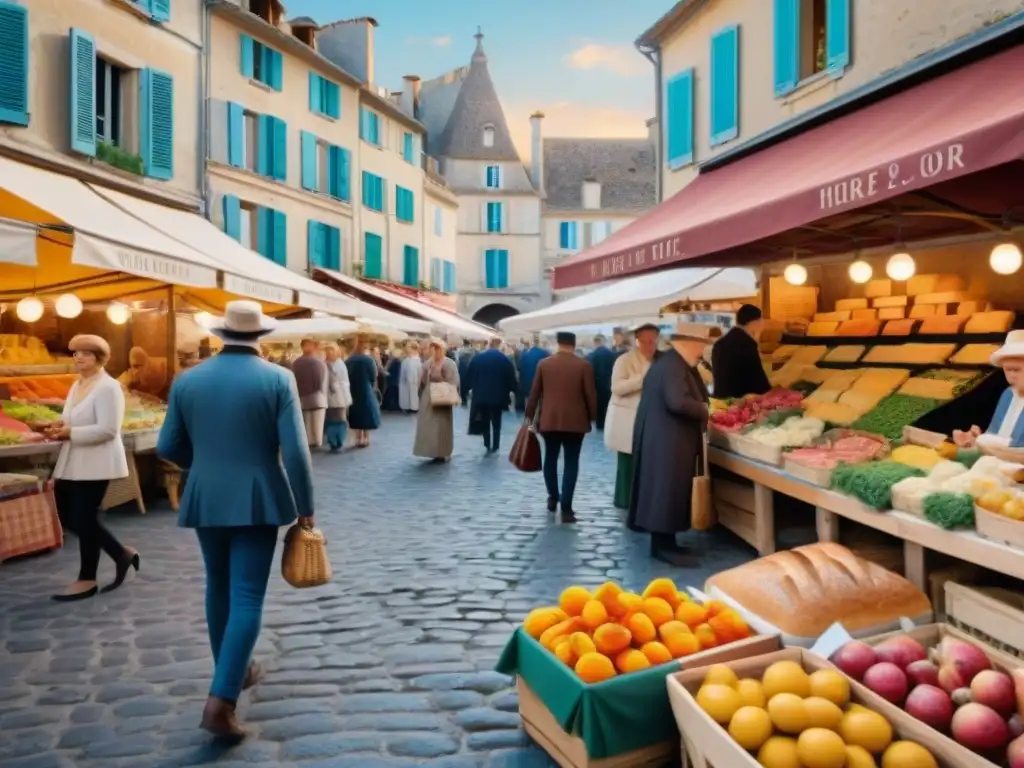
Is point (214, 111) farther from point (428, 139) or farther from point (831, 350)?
point (428, 139)

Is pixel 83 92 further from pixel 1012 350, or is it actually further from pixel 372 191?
pixel 372 191

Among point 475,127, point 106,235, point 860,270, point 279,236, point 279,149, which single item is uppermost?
point 475,127

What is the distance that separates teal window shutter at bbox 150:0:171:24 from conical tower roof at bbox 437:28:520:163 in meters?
29.2

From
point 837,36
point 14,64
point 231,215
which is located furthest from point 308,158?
point 837,36

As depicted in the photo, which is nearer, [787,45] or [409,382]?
[787,45]

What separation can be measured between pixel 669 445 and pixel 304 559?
3.59m

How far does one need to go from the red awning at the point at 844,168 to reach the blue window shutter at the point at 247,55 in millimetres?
15402

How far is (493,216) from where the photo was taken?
4603cm

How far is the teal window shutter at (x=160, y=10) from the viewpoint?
630 inches

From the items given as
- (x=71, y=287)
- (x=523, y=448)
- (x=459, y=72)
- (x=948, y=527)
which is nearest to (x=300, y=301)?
(x=71, y=287)

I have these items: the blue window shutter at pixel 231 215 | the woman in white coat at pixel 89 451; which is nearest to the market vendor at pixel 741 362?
the woman in white coat at pixel 89 451

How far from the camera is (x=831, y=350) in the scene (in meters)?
9.14

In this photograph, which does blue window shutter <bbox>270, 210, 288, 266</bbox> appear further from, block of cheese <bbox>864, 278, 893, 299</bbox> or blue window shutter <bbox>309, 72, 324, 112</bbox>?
block of cheese <bbox>864, 278, 893, 299</bbox>

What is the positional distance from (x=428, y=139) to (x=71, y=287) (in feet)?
Result: 124
